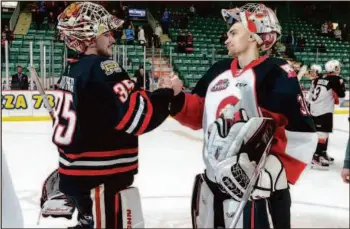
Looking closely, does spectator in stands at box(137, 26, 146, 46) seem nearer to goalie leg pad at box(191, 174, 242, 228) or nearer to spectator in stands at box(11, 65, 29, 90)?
spectator in stands at box(11, 65, 29, 90)

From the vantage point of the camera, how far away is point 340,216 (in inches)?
87.3

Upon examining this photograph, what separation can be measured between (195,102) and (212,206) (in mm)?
255

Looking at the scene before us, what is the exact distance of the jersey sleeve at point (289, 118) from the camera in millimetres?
1084

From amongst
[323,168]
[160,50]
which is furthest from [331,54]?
[160,50]

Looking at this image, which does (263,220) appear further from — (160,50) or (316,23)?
(316,23)

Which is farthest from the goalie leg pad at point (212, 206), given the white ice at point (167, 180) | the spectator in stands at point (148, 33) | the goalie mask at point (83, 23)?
the spectator in stands at point (148, 33)

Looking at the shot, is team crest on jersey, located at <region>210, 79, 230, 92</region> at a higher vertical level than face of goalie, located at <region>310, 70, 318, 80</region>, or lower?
higher

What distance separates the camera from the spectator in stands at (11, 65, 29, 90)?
189 inches

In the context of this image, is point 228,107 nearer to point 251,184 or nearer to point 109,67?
point 251,184

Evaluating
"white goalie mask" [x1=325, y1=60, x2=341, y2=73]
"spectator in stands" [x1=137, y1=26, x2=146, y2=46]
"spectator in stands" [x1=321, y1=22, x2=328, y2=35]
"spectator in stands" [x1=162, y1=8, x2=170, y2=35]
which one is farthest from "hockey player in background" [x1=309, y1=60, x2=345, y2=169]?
"spectator in stands" [x1=162, y1=8, x2=170, y2=35]

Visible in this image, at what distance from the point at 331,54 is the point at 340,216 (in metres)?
1.91

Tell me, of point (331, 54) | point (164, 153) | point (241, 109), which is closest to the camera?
point (241, 109)

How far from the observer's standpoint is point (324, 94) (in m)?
3.36

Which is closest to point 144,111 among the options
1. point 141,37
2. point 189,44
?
point 189,44
